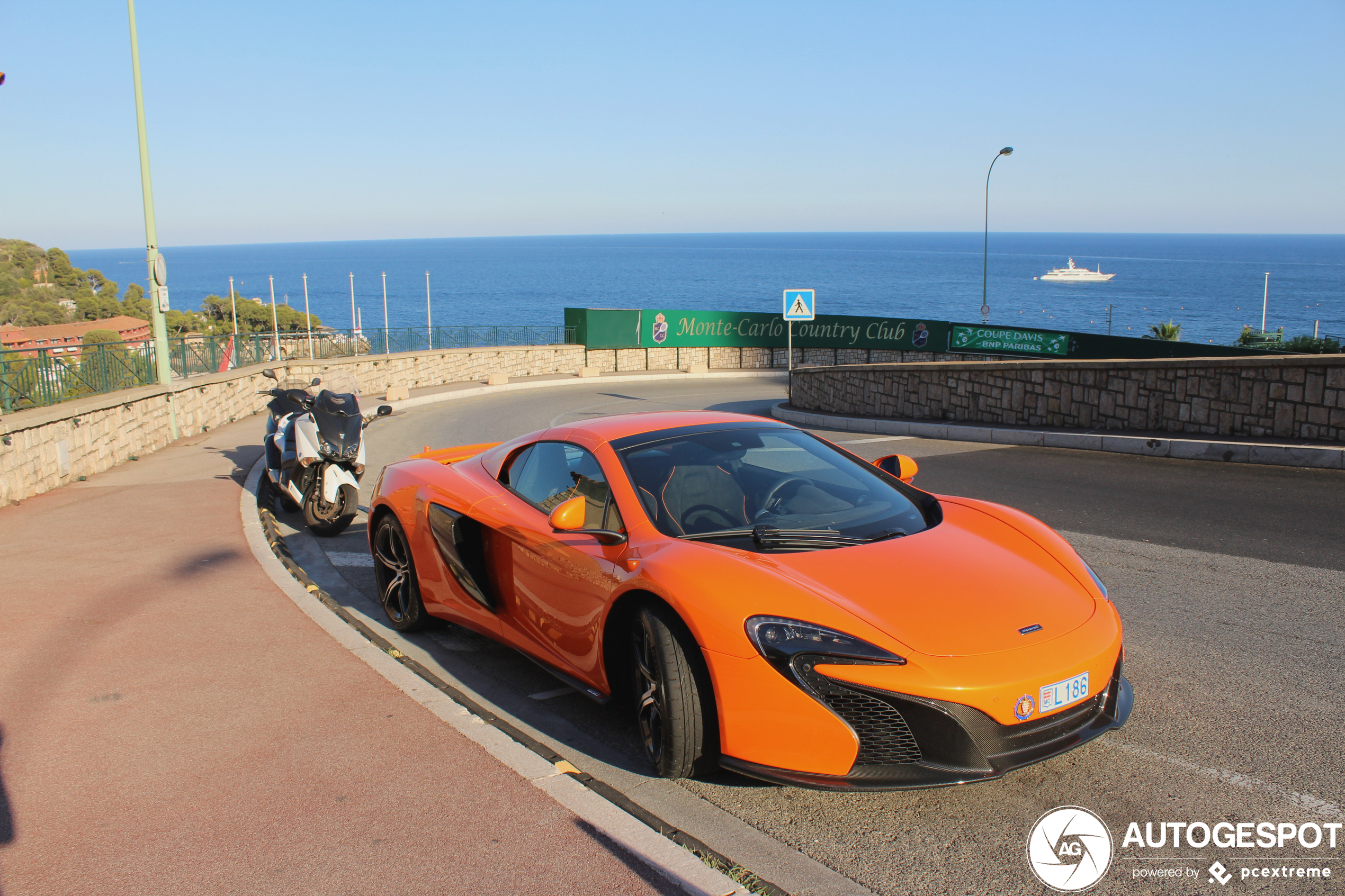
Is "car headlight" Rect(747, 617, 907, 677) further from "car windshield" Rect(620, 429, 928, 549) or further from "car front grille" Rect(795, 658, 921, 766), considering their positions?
"car windshield" Rect(620, 429, 928, 549)

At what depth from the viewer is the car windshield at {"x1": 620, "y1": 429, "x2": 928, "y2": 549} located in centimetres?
417

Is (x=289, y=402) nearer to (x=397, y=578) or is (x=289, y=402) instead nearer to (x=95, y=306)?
(x=397, y=578)

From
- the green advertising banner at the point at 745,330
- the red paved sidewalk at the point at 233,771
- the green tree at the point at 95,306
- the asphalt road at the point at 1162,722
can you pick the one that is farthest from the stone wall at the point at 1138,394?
the green tree at the point at 95,306

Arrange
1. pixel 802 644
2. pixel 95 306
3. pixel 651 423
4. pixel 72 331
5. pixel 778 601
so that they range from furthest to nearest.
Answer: pixel 95 306
pixel 72 331
pixel 651 423
pixel 778 601
pixel 802 644

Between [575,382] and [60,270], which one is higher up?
[60,270]

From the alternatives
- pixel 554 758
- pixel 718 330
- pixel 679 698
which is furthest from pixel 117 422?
pixel 718 330

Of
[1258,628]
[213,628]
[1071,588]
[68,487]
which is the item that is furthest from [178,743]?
[68,487]

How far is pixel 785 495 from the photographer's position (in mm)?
4488

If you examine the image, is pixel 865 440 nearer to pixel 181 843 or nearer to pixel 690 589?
pixel 690 589

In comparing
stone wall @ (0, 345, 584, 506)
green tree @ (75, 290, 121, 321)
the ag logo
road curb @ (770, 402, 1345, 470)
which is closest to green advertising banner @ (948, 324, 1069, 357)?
road curb @ (770, 402, 1345, 470)

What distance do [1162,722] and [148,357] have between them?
51.9 feet

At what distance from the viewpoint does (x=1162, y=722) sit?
423cm

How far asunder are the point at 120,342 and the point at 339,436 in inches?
300

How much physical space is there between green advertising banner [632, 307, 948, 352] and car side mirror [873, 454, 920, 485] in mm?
31058
